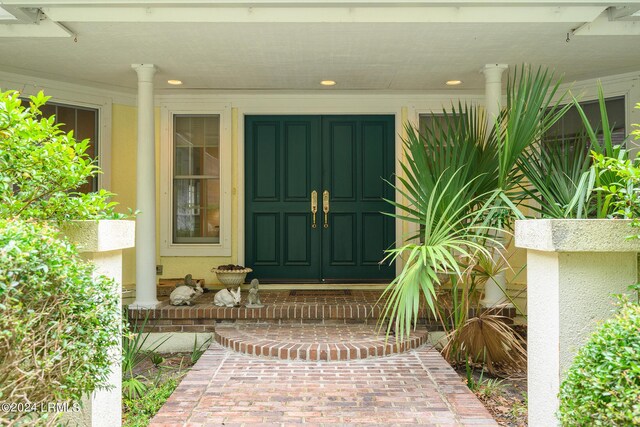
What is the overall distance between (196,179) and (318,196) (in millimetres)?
1568

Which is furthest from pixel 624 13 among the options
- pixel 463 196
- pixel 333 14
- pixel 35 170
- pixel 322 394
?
pixel 35 170

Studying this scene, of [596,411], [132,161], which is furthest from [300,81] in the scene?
[596,411]

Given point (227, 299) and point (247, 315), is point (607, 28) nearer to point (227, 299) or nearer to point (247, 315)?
point (247, 315)

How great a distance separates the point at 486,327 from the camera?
4.03 metres

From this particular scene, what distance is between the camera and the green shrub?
1.59m

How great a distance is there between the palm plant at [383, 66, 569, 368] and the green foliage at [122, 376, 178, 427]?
1640 mm

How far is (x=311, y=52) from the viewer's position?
4.97m

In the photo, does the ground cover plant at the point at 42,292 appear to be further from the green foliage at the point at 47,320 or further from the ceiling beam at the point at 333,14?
the ceiling beam at the point at 333,14

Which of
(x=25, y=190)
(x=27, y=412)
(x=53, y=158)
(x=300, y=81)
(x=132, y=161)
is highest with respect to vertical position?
(x=300, y=81)

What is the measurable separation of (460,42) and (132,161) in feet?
13.8

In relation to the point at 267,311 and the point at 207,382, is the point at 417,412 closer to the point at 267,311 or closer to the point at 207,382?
the point at 207,382

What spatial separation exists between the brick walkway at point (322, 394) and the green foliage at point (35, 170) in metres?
1.23

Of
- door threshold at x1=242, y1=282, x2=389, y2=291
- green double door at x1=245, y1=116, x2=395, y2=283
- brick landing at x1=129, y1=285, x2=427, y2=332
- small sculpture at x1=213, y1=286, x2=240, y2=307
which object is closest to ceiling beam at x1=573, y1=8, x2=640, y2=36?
green double door at x1=245, y1=116, x2=395, y2=283

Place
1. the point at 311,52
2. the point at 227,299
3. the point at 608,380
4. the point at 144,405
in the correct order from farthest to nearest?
1. the point at 227,299
2. the point at 311,52
3. the point at 144,405
4. the point at 608,380
